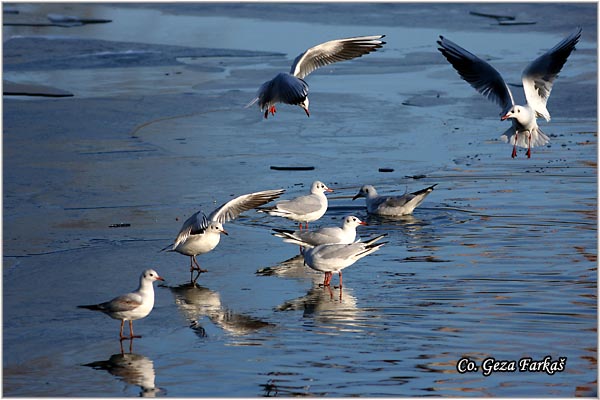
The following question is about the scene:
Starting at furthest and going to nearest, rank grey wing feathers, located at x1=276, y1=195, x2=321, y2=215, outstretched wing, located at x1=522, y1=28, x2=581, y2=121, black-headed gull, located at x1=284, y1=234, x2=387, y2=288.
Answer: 1. outstretched wing, located at x1=522, y1=28, x2=581, y2=121
2. grey wing feathers, located at x1=276, y1=195, x2=321, y2=215
3. black-headed gull, located at x1=284, y1=234, x2=387, y2=288

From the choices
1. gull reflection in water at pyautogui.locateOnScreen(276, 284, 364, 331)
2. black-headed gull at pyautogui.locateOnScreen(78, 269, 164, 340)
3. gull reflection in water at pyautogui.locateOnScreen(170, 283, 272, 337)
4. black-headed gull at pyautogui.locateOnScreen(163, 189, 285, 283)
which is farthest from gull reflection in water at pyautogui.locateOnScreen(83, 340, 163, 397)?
black-headed gull at pyautogui.locateOnScreen(163, 189, 285, 283)

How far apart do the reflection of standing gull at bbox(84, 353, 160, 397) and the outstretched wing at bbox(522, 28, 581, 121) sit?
6.20 meters

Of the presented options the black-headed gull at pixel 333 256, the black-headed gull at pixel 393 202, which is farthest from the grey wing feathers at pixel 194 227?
the black-headed gull at pixel 393 202

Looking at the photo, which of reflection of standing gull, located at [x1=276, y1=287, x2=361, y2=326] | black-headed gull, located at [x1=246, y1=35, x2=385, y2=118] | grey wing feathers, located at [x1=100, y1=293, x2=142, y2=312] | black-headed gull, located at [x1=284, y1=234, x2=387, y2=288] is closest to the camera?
grey wing feathers, located at [x1=100, y1=293, x2=142, y2=312]

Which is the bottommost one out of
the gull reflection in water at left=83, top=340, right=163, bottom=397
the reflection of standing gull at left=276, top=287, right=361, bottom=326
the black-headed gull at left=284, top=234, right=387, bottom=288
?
the gull reflection in water at left=83, top=340, right=163, bottom=397

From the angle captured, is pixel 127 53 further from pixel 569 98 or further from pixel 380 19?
pixel 569 98

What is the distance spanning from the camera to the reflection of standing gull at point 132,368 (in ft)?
23.2

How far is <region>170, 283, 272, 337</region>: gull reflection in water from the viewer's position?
8188 millimetres

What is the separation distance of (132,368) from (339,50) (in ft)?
22.7

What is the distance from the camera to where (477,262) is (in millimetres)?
9781

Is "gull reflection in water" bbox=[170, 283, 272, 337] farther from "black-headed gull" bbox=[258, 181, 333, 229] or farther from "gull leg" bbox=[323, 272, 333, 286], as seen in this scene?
"black-headed gull" bbox=[258, 181, 333, 229]

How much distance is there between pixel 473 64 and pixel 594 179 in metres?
2.11

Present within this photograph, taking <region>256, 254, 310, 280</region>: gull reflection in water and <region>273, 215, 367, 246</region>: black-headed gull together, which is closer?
<region>256, 254, 310, 280</region>: gull reflection in water

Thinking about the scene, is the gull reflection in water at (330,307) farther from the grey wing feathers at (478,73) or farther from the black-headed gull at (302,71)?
the grey wing feathers at (478,73)
